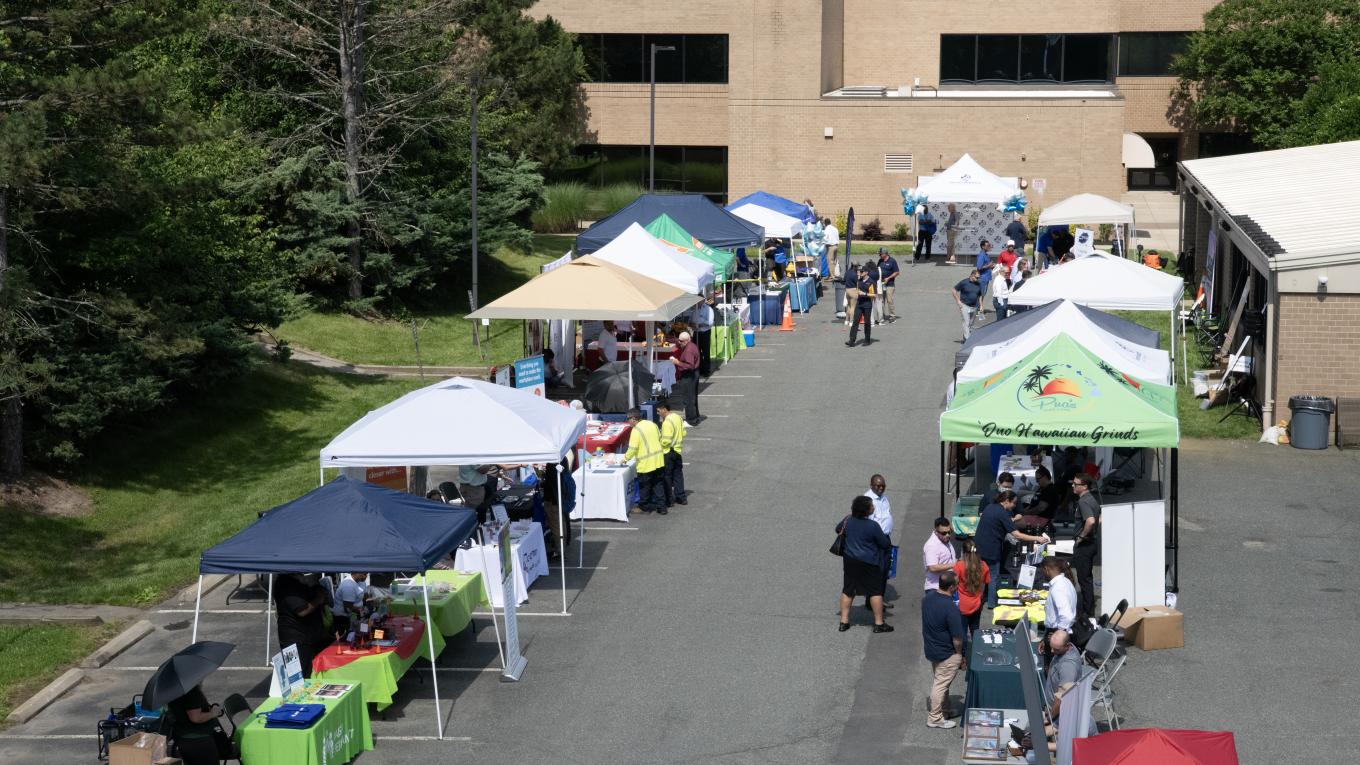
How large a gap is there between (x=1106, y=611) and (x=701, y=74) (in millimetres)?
36169

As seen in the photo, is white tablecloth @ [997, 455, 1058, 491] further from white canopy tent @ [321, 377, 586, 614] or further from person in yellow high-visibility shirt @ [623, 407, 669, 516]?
white canopy tent @ [321, 377, 586, 614]

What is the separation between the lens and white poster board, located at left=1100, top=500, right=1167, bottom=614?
14.6 m

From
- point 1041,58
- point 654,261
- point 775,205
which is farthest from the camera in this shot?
point 1041,58

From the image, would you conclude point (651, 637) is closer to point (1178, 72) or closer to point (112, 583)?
point (112, 583)

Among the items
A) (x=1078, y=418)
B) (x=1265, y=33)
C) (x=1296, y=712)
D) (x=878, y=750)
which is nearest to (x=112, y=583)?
(x=878, y=750)

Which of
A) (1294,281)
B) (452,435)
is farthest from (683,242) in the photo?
(452,435)

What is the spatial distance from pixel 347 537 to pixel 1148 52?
158 ft

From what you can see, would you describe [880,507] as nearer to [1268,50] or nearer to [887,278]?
[887,278]

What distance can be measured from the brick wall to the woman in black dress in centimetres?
1086

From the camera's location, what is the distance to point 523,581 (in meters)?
15.6

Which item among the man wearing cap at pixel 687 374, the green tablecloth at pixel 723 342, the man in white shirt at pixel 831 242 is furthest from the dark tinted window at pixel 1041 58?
the man wearing cap at pixel 687 374

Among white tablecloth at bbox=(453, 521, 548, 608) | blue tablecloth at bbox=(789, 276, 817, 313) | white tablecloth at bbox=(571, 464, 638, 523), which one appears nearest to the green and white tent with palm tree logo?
white tablecloth at bbox=(571, 464, 638, 523)

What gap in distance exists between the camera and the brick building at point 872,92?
45250mm

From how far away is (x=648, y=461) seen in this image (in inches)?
728
